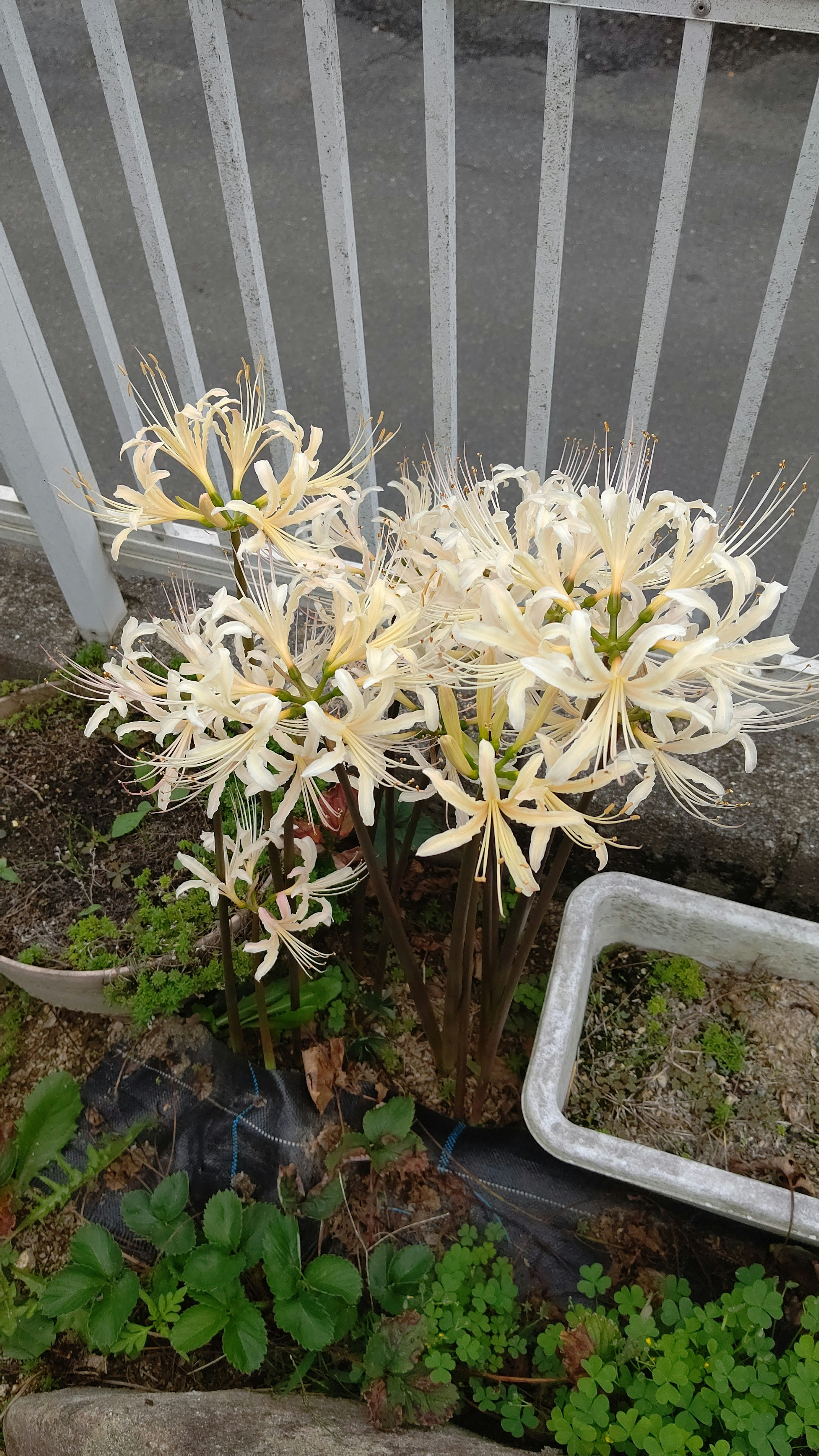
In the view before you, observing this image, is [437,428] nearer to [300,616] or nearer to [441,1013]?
[300,616]

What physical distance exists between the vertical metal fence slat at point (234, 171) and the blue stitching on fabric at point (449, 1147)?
148 centimetres

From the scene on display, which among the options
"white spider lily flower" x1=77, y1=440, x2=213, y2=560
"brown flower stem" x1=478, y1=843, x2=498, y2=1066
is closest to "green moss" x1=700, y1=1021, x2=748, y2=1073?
"brown flower stem" x1=478, y1=843, x2=498, y2=1066

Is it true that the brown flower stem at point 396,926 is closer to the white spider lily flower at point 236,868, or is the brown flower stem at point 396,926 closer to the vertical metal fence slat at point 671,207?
the white spider lily flower at point 236,868

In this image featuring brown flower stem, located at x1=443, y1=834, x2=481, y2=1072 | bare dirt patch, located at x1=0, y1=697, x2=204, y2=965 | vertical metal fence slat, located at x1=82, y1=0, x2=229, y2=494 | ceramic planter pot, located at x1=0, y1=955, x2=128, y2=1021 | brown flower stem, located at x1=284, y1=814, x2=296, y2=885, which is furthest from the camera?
bare dirt patch, located at x1=0, y1=697, x2=204, y2=965

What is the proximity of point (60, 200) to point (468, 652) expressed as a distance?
1.40 meters

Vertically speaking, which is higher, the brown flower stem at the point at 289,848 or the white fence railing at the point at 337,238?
the white fence railing at the point at 337,238

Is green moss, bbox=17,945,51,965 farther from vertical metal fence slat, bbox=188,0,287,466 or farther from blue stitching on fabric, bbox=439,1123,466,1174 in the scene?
vertical metal fence slat, bbox=188,0,287,466

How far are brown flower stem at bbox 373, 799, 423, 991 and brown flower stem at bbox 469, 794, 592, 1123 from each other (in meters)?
0.21

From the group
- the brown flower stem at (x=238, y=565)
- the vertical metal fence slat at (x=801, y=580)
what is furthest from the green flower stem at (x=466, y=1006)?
the vertical metal fence slat at (x=801, y=580)

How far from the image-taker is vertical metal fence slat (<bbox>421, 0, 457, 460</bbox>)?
1.57 m

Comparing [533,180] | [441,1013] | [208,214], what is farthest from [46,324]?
[441,1013]

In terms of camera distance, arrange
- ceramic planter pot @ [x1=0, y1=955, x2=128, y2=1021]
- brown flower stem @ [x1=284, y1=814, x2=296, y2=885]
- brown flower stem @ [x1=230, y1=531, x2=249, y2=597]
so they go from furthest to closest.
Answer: ceramic planter pot @ [x1=0, y1=955, x2=128, y2=1021] → brown flower stem @ [x1=284, y1=814, x2=296, y2=885] → brown flower stem @ [x1=230, y1=531, x2=249, y2=597]

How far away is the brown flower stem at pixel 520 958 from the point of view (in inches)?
52.6

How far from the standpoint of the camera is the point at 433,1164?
1833mm
